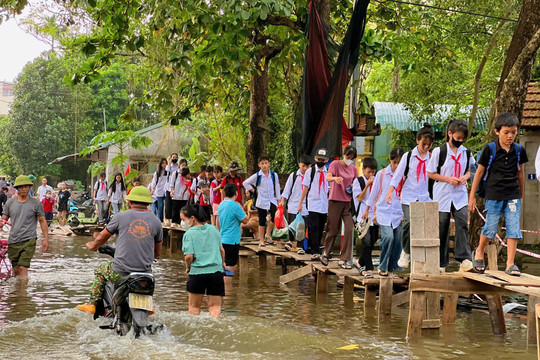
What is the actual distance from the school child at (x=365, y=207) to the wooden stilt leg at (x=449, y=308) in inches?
53.1

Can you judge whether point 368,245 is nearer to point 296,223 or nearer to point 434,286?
point 296,223

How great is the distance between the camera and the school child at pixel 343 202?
12.1m

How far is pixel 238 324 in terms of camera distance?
917 cm

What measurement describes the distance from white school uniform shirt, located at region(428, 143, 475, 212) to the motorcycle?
3.76m

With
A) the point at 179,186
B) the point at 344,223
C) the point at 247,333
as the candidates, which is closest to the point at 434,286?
the point at 247,333

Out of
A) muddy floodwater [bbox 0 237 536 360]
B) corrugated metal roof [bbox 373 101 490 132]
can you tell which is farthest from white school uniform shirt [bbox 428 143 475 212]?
corrugated metal roof [bbox 373 101 490 132]

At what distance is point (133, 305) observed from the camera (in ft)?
25.9

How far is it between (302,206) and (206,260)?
5390mm

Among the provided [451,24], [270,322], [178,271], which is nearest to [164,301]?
[270,322]

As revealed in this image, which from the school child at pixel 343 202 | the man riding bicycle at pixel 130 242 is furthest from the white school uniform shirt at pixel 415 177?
the man riding bicycle at pixel 130 242

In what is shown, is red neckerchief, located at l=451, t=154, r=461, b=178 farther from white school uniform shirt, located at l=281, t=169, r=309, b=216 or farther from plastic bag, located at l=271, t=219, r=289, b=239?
plastic bag, located at l=271, t=219, r=289, b=239

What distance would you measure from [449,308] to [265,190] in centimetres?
577

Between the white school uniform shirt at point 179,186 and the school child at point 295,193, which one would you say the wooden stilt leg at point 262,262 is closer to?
the school child at point 295,193

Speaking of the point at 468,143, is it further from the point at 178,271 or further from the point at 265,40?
the point at 178,271
